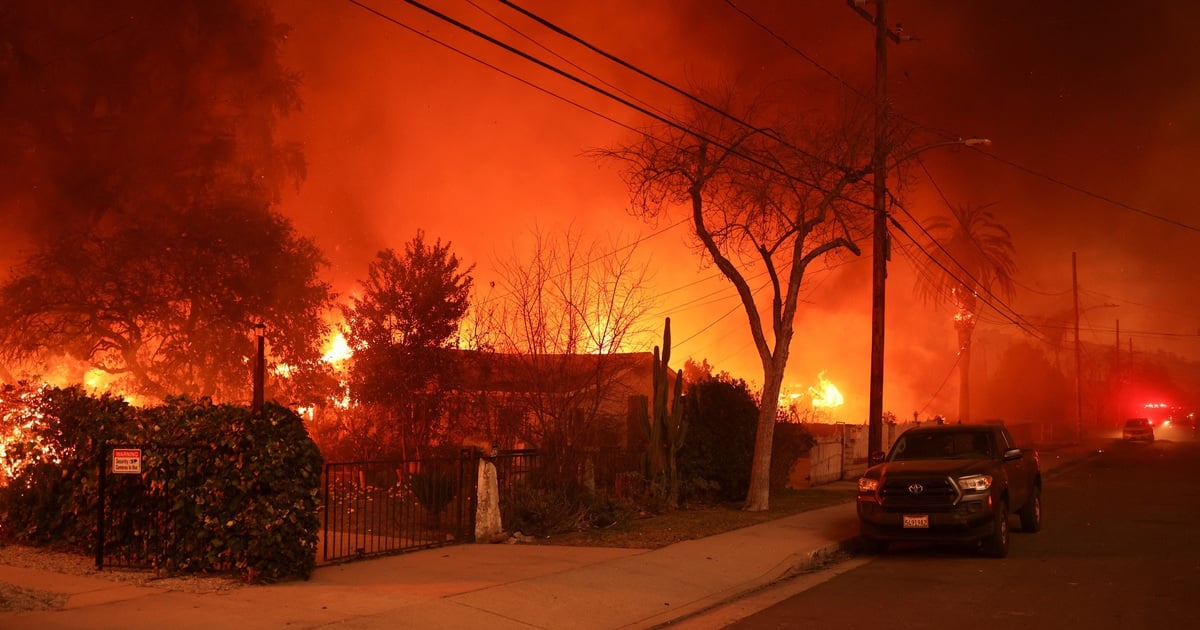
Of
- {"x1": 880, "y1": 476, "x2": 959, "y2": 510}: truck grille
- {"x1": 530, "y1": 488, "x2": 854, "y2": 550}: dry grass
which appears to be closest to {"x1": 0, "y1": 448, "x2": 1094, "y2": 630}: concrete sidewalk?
{"x1": 530, "y1": 488, "x2": 854, "y2": 550}: dry grass

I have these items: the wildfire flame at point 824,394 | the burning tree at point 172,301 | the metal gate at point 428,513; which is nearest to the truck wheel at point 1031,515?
the metal gate at point 428,513

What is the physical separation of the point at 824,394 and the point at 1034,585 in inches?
1751

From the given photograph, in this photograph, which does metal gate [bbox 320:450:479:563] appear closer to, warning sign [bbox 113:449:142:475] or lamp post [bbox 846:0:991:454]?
warning sign [bbox 113:449:142:475]

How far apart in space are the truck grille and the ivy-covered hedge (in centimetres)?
739

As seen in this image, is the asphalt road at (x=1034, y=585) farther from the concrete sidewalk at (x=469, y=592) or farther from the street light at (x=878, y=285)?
the street light at (x=878, y=285)

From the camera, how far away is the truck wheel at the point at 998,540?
12.6 meters

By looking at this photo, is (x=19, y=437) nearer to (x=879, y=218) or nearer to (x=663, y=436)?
(x=663, y=436)

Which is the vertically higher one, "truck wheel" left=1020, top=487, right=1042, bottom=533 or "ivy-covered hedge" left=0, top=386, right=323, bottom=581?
"ivy-covered hedge" left=0, top=386, right=323, bottom=581

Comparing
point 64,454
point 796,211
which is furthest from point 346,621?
point 796,211

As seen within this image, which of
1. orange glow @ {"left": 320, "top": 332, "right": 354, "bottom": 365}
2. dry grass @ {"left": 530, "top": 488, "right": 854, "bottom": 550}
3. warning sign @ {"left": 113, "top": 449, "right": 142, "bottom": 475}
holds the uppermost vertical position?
orange glow @ {"left": 320, "top": 332, "right": 354, "bottom": 365}

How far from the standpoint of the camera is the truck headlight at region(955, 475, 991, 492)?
12.6 meters

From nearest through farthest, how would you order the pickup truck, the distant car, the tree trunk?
1. the pickup truck
2. the tree trunk
3. the distant car

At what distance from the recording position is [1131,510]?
18.9m

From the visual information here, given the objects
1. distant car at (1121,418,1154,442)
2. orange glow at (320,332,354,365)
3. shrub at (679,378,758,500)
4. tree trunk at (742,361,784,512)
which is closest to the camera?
tree trunk at (742,361,784,512)
